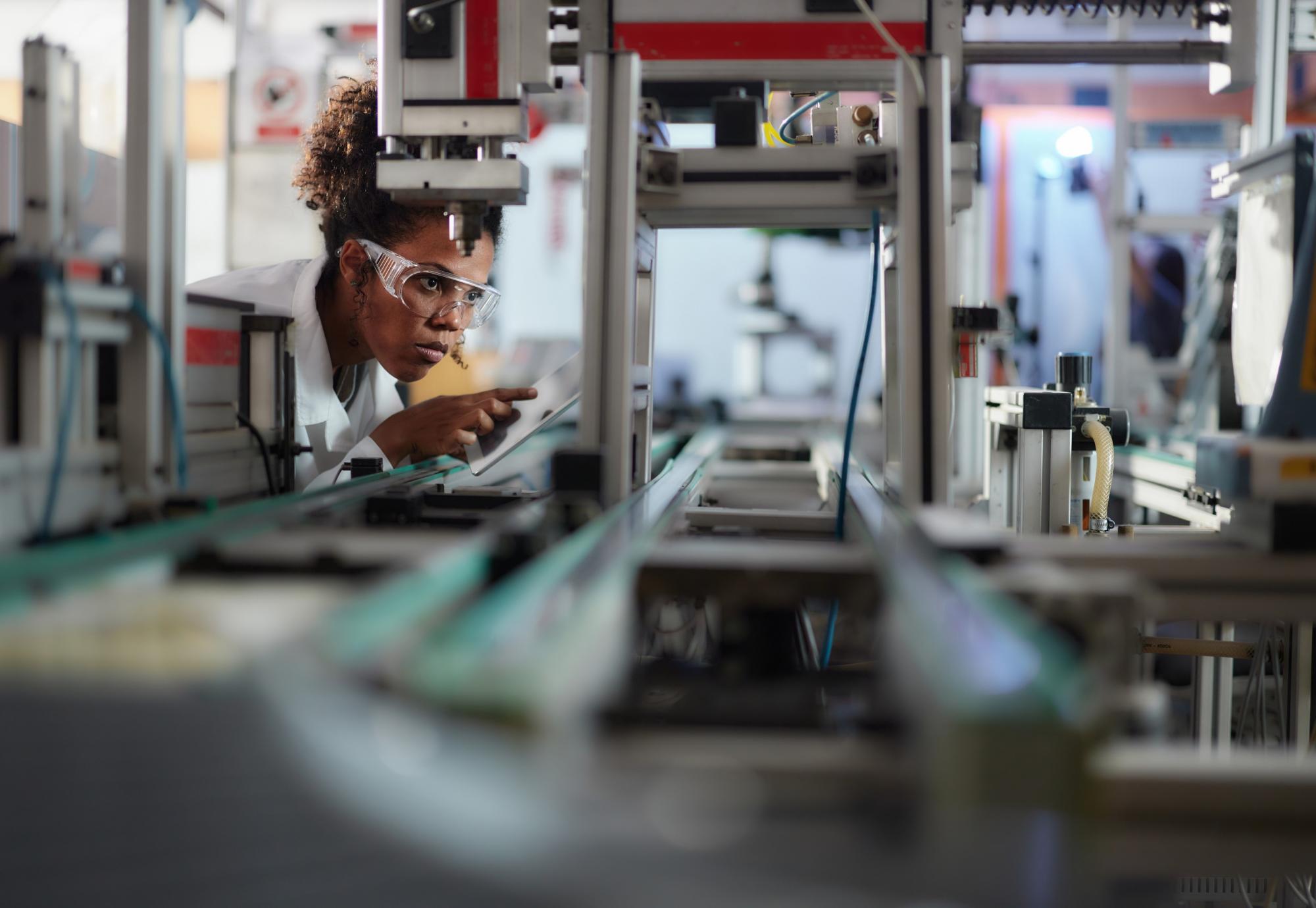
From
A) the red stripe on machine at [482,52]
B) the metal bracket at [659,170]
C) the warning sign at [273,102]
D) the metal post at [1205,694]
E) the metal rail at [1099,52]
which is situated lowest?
the metal post at [1205,694]

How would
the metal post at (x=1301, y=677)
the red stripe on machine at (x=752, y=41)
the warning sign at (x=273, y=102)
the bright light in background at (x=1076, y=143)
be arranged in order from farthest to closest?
the bright light in background at (x=1076, y=143)
the warning sign at (x=273, y=102)
the metal post at (x=1301, y=677)
the red stripe on machine at (x=752, y=41)

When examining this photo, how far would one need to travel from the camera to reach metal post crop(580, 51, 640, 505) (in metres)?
1.40

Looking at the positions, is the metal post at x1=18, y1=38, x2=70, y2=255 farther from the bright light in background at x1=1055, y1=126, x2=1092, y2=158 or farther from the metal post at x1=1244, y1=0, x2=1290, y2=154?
the bright light in background at x1=1055, y1=126, x2=1092, y2=158

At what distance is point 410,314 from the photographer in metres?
2.56

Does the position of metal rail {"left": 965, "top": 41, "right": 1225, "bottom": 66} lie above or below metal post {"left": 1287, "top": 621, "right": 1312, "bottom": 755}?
above

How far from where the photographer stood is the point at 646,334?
1.92 metres

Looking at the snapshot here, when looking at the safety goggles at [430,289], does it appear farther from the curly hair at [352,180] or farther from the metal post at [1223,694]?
the metal post at [1223,694]

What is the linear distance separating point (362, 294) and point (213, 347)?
96 cm

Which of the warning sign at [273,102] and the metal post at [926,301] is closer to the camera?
the metal post at [926,301]

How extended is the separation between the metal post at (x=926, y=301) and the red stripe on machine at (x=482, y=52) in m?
0.55

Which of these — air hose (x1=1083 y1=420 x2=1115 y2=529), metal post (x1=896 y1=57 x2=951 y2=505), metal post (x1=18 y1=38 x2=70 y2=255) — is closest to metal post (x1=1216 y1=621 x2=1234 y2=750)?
air hose (x1=1083 y1=420 x2=1115 y2=529)

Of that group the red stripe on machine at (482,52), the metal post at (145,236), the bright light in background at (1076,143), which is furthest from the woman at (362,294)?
the bright light in background at (1076,143)

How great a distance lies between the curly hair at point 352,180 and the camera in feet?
8.68

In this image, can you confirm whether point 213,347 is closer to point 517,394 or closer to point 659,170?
point 517,394
